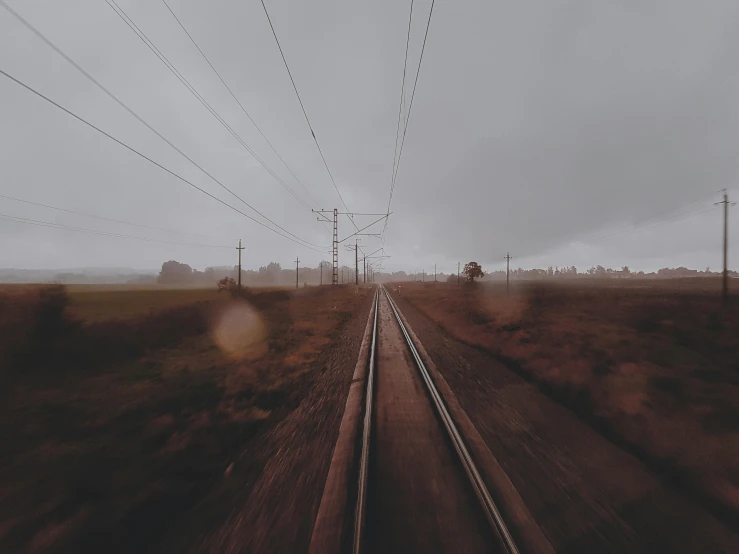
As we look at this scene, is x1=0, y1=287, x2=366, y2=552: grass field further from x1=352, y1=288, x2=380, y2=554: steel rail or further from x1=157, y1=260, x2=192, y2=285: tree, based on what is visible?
x1=157, y1=260, x2=192, y2=285: tree

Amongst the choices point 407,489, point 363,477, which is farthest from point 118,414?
point 407,489

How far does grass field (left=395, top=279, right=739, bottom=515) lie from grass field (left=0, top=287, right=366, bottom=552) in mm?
6800

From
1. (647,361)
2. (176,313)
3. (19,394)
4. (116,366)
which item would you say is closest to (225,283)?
(176,313)

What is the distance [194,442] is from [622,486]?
6.86m

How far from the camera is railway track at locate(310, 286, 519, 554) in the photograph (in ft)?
9.34

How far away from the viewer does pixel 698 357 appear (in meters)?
7.91

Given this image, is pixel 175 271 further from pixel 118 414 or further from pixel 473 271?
pixel 118 414

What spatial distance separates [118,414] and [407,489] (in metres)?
6.87

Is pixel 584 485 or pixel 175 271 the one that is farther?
pixel 175 271

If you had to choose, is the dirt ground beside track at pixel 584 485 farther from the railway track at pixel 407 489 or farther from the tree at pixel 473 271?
the tree at pixel 473 271

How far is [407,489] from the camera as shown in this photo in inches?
143

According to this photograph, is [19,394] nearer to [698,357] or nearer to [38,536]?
[38,536]

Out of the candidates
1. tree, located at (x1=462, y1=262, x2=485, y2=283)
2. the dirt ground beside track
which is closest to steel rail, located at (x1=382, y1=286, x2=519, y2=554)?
the dirt ground beside track

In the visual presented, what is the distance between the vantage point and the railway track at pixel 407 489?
2846mm
